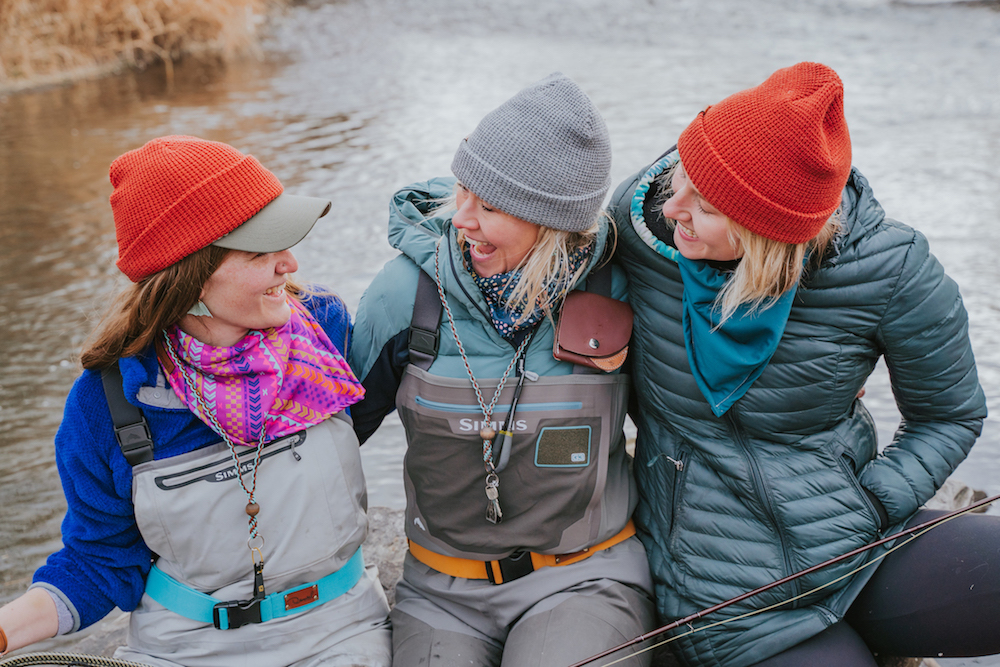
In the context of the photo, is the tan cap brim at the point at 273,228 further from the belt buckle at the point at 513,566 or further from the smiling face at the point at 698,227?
the belt buckle at the point at 513,566

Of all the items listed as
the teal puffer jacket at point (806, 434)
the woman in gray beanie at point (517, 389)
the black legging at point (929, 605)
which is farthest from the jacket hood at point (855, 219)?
the black legging at point (929, 605)

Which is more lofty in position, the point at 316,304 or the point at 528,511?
the point at 316,304

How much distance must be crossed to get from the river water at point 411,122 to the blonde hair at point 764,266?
1675 mm

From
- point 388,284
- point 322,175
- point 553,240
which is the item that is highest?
point 553,240

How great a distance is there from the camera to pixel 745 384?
2.10 meters

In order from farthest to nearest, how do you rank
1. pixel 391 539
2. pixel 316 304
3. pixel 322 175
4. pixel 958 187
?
A: 1. pixel 322 175
2. pixel 958 187
3. pixel 391 539
4. pixel 316 304

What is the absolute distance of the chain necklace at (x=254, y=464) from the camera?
202 cm

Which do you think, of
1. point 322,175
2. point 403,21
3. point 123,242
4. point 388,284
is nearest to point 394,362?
point 388,284

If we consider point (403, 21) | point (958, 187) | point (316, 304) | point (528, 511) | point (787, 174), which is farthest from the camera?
point (403, 21)

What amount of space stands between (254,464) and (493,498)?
59 cm

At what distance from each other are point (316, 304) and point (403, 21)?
16620mm

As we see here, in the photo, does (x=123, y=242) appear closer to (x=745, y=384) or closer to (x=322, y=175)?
(x=745, y=384)

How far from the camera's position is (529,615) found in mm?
2205

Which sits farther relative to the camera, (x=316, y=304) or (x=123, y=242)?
(x=316, y=304)
